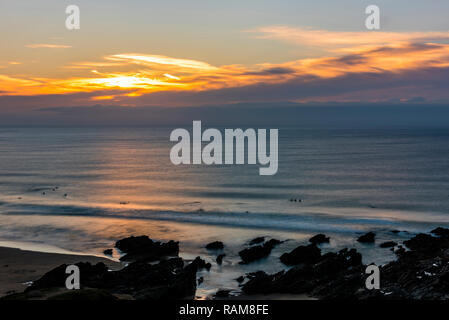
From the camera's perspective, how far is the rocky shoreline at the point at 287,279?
71.3 feet

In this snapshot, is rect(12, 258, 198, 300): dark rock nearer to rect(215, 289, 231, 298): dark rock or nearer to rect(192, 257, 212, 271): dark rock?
rect(215, 289, 231, 298): dark rock

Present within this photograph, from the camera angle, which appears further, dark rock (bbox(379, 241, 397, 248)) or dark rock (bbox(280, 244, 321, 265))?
dark rock (bbox(379, 241, 397, 248))

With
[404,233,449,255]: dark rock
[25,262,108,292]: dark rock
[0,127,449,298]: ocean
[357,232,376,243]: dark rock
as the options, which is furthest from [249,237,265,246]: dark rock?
[25,262,108,292]: dark rock

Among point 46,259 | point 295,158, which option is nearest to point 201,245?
point 46,259

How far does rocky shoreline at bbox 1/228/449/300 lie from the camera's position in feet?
71.3

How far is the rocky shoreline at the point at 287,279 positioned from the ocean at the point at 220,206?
5.24ft

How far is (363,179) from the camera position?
8794 cm

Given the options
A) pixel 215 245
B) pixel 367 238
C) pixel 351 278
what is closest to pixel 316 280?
pixel 351 278

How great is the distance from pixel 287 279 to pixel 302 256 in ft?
20.8

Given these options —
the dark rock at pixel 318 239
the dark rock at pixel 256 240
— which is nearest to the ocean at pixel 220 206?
the dark rock at pixel 318 239

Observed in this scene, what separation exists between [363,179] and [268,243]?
2168 inches

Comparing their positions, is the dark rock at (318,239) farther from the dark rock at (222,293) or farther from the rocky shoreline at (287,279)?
the dark rock at (222,293)

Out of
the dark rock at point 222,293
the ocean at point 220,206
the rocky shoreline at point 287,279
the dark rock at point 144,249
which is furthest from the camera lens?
the ocean at point 220,206
